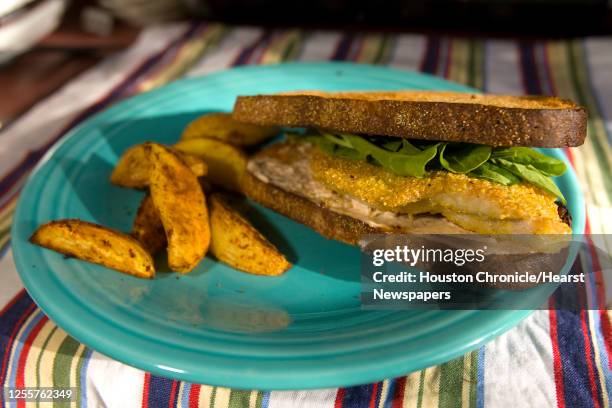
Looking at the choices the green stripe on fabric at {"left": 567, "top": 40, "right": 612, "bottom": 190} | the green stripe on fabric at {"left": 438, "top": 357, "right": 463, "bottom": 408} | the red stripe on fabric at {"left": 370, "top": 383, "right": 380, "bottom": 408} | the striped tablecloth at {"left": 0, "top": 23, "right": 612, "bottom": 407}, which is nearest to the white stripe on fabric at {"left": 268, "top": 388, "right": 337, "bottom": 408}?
the striped tablecloth at {"left": 0, "top": 23, "right": 612, "bottom": 407}

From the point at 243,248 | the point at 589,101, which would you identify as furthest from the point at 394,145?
the point at 589,101

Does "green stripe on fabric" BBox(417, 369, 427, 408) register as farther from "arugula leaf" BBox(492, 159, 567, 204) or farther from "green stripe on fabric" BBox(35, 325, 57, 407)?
"green stripe on fabric" BBox(35, 325, 57, 407)

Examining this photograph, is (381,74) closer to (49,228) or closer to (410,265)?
(410,265)

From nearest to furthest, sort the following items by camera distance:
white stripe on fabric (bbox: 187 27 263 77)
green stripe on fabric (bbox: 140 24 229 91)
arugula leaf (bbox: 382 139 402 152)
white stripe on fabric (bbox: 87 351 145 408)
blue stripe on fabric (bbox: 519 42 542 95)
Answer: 1. white stripe on fabric (bbox: 87 351 145 408)
2. arugula leaf (bbox: 382 139 402 152)
3. blue stripe on fabric (bbox: 519 42 542 95)
4. green stripe on fabric (bbox: 140 24 229 91)
5. white stripe on fabric (bbox: 187 27 263 77)

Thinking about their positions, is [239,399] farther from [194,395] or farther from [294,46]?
[294,46]

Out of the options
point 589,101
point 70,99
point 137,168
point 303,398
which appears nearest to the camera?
point 303,398

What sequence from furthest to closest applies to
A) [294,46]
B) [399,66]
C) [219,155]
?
[294,46] → [399,66] → [219,155]

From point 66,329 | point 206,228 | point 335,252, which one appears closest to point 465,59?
point 335,252
